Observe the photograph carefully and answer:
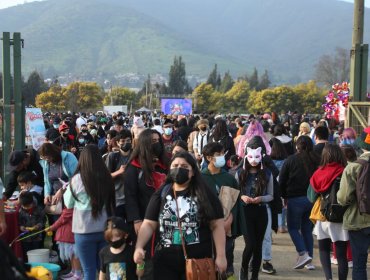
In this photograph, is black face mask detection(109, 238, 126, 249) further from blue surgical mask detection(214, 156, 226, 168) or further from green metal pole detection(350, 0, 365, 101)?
green metal pole detection(350, 0, 365, 101)

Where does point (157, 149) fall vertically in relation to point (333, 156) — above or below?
above

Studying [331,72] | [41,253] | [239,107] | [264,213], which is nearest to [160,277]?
[264,213]

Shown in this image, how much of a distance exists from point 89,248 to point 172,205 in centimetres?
175

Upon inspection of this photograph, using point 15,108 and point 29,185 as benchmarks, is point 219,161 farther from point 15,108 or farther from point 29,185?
point 15,108

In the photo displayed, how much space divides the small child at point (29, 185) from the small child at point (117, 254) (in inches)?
95.9

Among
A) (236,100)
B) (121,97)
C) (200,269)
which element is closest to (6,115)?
(200,269)

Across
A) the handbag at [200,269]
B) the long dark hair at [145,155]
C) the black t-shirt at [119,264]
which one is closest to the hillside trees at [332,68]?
the long dark hair at [145,155]

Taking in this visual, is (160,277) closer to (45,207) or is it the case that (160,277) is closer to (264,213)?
(264,213)

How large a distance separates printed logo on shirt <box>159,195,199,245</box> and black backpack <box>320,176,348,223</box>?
2466mm

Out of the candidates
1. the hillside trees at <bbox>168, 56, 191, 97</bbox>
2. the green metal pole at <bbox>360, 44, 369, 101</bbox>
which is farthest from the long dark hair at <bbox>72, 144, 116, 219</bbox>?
the hillside trees at <bbox>168, 56, 191, 97</bbox>

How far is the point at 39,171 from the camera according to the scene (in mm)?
7992

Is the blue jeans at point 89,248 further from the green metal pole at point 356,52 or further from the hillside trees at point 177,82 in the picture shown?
the hillside trees at point 177,82

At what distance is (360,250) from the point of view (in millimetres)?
5957

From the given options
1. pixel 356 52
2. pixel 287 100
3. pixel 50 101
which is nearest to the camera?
pixel 356 52
